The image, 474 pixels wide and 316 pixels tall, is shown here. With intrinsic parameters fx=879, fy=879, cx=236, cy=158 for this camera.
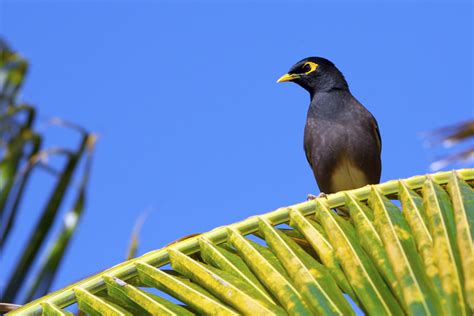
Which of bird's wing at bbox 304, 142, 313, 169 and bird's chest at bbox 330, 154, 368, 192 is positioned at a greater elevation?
bird's wing at bbox 304, 142, 313, 169

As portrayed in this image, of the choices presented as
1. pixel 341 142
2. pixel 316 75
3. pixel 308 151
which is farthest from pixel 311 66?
pixel 341 142

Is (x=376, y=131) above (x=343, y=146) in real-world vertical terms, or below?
above

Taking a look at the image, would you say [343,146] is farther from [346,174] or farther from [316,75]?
[316,75]

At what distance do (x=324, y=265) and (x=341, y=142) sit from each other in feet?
9.92

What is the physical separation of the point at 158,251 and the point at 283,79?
366 cm

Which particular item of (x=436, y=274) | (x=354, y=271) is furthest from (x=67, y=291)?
(x=436, y=274)

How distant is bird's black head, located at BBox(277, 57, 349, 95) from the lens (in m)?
5.45

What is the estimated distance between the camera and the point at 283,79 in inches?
225

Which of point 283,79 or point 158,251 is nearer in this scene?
point 158,251

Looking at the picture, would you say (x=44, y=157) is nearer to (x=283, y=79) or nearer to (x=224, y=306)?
(x=283, y=79)

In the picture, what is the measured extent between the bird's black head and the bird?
0.14m

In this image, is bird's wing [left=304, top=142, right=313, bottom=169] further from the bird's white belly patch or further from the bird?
the bird's white belly patch

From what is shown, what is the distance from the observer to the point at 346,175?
502 cm

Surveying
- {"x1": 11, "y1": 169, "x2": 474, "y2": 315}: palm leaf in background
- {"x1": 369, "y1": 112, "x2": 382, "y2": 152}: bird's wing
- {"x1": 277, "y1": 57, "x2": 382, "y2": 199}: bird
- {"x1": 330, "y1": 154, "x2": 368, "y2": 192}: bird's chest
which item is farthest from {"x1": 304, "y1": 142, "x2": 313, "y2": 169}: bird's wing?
{"x1": 11, "y1": 169, "x2": 474, "y2": 315}: palm leaf in background
